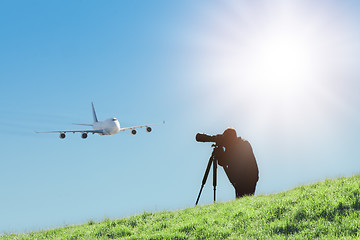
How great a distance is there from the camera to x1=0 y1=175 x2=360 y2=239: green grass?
8359mm

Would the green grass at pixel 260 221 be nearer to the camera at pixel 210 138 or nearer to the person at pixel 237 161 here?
the person at pixel 237 161

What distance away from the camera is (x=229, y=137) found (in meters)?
14.0

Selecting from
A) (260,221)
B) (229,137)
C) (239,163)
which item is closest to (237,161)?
(239,163)

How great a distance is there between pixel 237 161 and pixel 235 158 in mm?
140

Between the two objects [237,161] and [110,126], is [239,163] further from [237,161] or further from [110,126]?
[110,126]

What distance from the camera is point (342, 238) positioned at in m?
7.57

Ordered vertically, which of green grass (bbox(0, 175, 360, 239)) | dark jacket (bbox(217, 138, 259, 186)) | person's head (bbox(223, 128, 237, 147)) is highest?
person's head (bbox(223, 128, 237, 147))

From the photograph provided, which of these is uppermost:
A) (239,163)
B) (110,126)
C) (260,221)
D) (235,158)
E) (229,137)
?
(110,126)

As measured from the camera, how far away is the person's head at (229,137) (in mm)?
13938

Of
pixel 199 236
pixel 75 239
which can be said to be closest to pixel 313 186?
pixel 199 236

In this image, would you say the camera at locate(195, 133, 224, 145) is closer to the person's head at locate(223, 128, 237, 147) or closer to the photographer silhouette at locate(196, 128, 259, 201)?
the photographer silhouette at locate(196, 128, 259, 201)

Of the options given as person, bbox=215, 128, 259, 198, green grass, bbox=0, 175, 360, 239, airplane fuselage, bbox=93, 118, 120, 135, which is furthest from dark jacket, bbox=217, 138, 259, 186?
airplane fuselage, bbox=93, 118, 120, 135

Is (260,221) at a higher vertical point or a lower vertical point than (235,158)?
lower

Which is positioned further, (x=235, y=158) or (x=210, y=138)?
(x=210, y=138)
